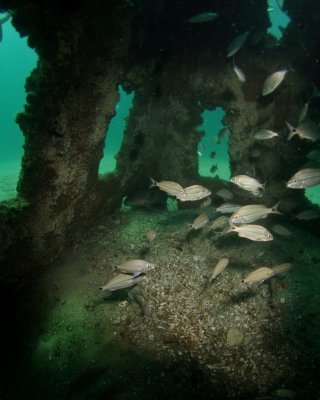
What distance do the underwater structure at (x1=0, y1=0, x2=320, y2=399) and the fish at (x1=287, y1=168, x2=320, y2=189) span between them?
185cm

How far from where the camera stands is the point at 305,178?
5.64 meters

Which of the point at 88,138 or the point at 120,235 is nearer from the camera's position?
the point at 88,138

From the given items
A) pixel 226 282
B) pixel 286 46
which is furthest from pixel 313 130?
pixel 226 282

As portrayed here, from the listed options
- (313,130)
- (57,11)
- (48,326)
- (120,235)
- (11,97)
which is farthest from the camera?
(11,97)

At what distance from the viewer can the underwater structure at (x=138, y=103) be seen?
4.82 m

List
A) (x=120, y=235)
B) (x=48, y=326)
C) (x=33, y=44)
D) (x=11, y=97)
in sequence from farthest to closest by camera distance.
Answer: (x=11, y=97), (x=120, y=235), (x=48, y=326), (x=33, y=44)

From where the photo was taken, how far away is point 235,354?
455cm

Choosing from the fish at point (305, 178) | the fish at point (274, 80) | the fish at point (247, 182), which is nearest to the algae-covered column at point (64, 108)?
the fish at point (247, 182)

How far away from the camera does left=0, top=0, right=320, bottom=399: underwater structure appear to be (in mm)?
4820

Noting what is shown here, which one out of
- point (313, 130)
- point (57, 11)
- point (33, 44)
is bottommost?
point (313, 130)

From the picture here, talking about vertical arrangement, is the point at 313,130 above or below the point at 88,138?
below

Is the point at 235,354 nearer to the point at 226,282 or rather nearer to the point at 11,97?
the point at 226,282

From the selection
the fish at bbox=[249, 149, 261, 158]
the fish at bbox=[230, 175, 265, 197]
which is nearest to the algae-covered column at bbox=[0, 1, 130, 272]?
the fish at bbox=[230, 175, 265, 197]

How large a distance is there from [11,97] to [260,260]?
121 m
